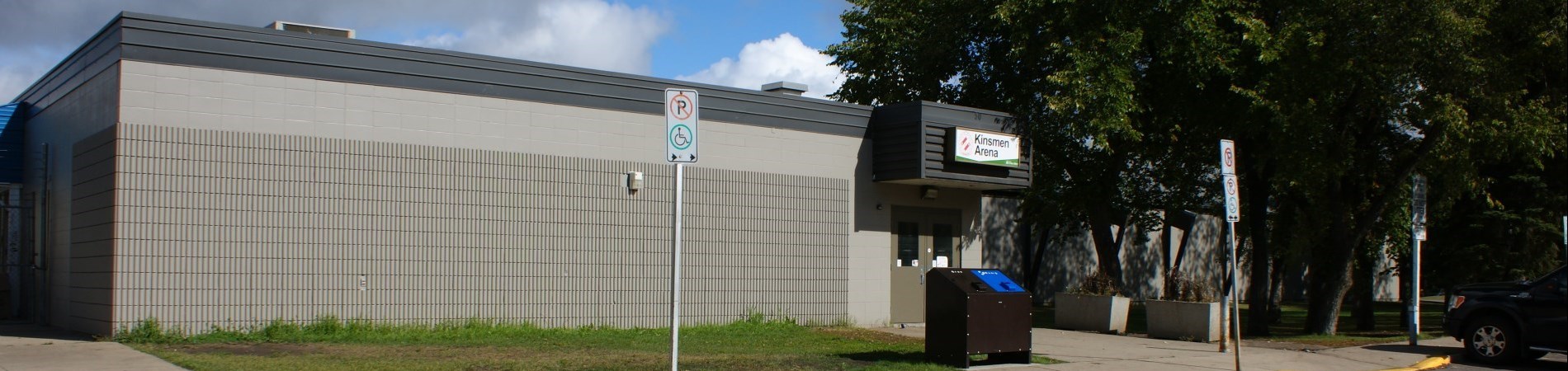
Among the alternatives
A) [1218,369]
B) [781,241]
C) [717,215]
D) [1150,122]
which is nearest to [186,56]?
[717,215]

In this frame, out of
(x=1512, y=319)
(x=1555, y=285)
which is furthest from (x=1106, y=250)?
(x=1555, y=285)

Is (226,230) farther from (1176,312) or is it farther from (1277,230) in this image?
(1277,230)

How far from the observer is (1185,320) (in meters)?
17.7

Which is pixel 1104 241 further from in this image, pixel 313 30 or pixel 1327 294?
pixel 313 30

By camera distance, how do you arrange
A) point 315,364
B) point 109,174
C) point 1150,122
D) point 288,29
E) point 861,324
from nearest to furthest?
point 315,364
point 109,174
point 288,29
point 861,324
point 1150,122

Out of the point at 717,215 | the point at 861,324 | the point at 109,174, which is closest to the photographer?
the point at 109,174

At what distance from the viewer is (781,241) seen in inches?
726

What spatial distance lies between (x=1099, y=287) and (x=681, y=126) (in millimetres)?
12259

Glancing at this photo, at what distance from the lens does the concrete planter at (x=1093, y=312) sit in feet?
62.5

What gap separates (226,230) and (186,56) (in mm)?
2060

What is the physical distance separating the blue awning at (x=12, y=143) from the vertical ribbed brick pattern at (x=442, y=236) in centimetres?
637

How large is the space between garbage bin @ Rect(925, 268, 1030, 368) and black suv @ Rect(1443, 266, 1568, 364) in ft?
21.2

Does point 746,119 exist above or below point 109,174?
above

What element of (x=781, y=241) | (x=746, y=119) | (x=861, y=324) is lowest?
(x=861, y=324)
